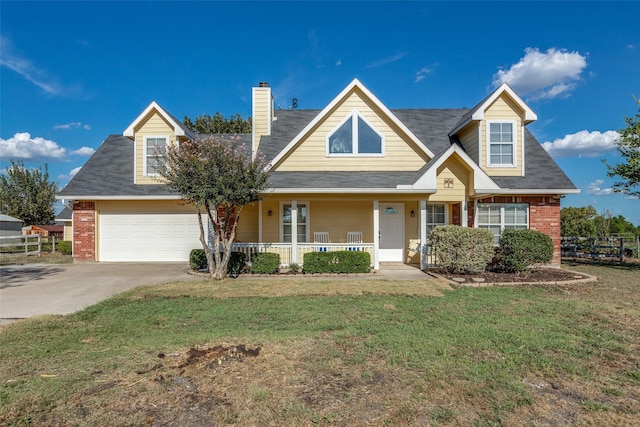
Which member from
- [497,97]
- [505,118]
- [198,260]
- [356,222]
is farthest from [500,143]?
[198,260]

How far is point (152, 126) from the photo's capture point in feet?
48.9

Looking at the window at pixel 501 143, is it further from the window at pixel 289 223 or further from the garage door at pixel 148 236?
the garage door at pixel 148 236

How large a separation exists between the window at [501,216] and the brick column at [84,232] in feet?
50.4

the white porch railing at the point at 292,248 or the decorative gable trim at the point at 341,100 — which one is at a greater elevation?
the decorative gable trim at the point at 341,100

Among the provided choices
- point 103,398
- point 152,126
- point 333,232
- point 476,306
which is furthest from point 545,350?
point 152,126

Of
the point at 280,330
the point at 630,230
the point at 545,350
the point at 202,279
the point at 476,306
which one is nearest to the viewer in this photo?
the point at 545,350

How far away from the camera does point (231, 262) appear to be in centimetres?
1112

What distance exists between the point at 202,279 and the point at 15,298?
13.9ft

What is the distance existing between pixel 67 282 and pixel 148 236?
487 cm

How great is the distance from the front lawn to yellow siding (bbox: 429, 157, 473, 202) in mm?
5209

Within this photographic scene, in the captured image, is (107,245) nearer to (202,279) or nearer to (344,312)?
(202,279)

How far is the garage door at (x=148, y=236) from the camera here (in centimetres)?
1459

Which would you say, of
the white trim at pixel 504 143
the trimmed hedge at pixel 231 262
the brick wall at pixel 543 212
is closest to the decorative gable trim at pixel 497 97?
the white trim at pixel 504 143

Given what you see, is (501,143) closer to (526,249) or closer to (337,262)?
(526,249)
